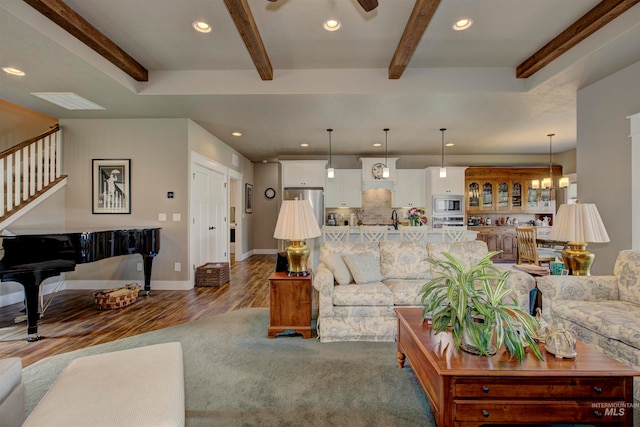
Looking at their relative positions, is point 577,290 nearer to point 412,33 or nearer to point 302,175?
point 412,33

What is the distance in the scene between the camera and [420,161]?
7211 millimetres

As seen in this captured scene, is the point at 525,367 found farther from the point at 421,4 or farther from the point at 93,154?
the point at 93,154

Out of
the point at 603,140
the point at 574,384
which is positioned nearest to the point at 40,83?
the point at 574,384

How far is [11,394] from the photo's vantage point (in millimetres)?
1272

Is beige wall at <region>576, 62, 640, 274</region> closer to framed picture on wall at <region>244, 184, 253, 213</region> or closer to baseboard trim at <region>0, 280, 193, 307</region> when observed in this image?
baseboard trim at <region>0, 280, 193, 307</region>

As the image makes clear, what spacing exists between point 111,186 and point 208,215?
1525mm

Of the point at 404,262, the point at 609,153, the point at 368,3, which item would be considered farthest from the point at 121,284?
the point at 609,153

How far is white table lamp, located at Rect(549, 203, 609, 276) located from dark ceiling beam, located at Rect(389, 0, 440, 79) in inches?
83.5

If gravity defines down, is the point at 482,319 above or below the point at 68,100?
below

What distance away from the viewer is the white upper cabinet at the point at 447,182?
6566 millimetres

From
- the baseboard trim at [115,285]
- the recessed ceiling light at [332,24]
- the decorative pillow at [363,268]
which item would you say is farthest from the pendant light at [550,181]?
the baseboard trim at [115,285]

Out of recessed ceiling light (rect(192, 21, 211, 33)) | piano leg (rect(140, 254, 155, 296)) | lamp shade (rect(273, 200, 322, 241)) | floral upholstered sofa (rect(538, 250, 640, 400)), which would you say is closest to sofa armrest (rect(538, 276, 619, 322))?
floral upholstered sofa (rect(538, 250, 640, 400))

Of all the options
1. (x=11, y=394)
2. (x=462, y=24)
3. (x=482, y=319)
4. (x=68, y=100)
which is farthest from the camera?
(x=68, y=100)

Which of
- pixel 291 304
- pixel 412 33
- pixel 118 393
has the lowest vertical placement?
pixel 291 304
